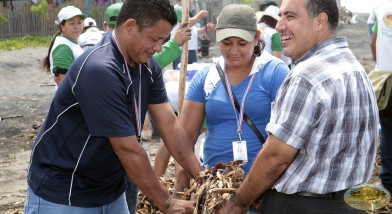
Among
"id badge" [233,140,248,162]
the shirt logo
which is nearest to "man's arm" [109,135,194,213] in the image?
"id badge" [233,140,248,162]

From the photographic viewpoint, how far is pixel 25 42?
23641mm

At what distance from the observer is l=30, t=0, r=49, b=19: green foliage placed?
86.2ft

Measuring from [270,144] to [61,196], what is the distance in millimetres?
1223

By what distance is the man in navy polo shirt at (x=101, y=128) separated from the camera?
2781 millimetres

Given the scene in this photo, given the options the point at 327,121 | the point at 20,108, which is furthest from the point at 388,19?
the point at 20,108

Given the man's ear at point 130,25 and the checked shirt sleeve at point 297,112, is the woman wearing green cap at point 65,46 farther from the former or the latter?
the checked shirt sleeve at point 297,112

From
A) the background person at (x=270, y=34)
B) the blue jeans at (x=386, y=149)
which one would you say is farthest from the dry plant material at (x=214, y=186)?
the background person at (x=270, y=34)

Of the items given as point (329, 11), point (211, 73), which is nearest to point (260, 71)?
point (211, 73)

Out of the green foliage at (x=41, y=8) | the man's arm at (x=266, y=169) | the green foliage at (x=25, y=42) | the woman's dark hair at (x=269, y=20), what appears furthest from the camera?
the green foliage at (x=41, y=8)

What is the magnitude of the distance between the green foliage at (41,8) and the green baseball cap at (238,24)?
24079 mm

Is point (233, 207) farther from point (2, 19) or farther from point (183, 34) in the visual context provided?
point (2, 19)

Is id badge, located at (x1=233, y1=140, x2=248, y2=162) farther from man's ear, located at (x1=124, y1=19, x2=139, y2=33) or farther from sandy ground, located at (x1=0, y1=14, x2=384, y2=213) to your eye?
sandy ground, located at (x1=0, y1=14, x2=384, y2=213)

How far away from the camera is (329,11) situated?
8.98 feet

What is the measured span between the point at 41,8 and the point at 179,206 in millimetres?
25197
